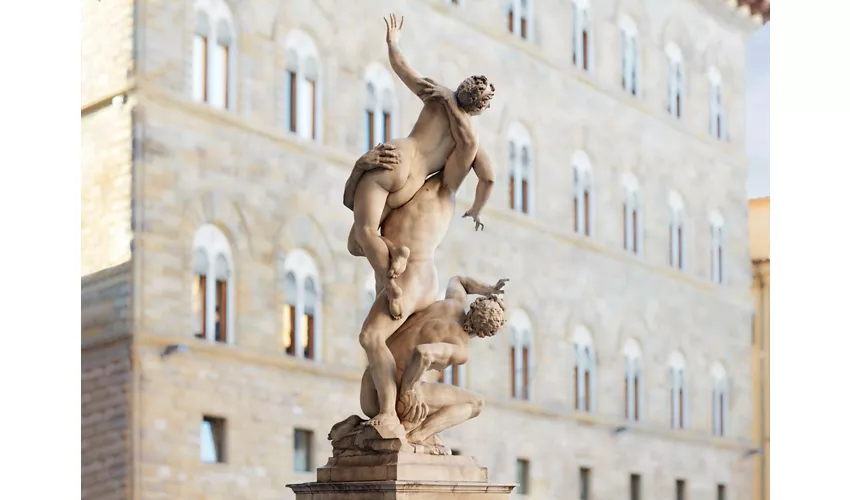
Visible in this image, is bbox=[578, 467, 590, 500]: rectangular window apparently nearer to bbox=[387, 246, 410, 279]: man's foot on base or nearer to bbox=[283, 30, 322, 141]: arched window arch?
bbox=[283, 30, 322, 141]: arched window arch

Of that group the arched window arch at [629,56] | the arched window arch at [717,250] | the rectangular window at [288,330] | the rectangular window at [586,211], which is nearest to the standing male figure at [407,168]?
the rectangular window at [288,330]

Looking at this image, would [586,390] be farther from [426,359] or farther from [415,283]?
[426,359]

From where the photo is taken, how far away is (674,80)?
85.7 ft

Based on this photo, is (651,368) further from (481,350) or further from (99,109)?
(99,109)

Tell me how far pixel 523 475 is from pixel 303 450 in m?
4.50

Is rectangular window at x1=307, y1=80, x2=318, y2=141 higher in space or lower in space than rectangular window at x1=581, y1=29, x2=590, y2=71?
lower

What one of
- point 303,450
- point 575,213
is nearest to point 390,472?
point 303,450

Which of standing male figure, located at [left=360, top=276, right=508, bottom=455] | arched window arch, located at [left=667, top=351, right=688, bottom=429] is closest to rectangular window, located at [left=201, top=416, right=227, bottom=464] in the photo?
standing male figure, located at [left=360, top=276, right=508, bottom=455]

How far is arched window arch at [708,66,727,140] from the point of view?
88.8ft

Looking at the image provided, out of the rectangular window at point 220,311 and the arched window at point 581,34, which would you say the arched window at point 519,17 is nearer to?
the arched window at point 581,34

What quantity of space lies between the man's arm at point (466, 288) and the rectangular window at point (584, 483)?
46.4ft

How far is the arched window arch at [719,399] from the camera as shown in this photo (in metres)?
26.2

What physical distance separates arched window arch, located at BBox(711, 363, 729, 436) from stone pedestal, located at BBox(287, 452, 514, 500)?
18392 millimetres

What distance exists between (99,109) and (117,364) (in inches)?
108
